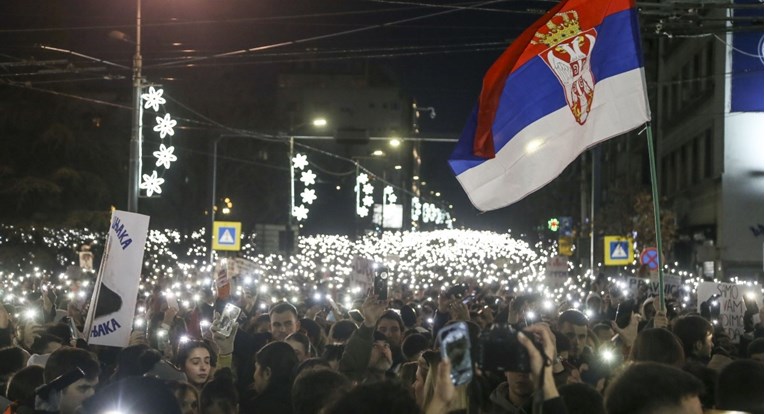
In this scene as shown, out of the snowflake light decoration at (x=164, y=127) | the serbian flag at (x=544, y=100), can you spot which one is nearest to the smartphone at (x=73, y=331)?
the serbian flag at (x=544, y=100)

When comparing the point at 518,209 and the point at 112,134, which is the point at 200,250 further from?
the point at 518,209

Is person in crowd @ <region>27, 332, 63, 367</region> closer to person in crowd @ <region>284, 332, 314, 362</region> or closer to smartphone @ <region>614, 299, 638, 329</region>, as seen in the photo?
person in crowd @ <region>284, 332, 314, 362</region>

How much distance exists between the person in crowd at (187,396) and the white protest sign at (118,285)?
261 cm

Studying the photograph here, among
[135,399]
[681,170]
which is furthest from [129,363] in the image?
[681,170]

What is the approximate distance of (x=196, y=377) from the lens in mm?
9023

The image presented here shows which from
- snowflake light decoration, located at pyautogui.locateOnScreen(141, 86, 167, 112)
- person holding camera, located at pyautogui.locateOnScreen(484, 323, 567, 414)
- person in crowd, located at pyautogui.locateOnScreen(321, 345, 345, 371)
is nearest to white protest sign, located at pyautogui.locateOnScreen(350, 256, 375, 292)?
snowflake light decoration, located at pyautogui.locateOnScreen(141, 86, 167, 112)

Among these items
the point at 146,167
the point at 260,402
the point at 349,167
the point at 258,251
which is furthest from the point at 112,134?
the point at 349,167

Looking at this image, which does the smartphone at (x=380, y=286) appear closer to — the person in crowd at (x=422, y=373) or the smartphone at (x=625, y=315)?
the smartphone at (x=625, y=315)

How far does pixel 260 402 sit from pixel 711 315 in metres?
10.6

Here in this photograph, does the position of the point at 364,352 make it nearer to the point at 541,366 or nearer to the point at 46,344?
the point at 46,344

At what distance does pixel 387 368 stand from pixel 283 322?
2.28 metres

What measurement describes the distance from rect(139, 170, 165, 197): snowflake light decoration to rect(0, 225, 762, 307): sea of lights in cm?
177

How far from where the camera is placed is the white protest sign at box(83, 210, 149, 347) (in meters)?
10.0

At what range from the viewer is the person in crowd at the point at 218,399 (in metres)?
7.17
